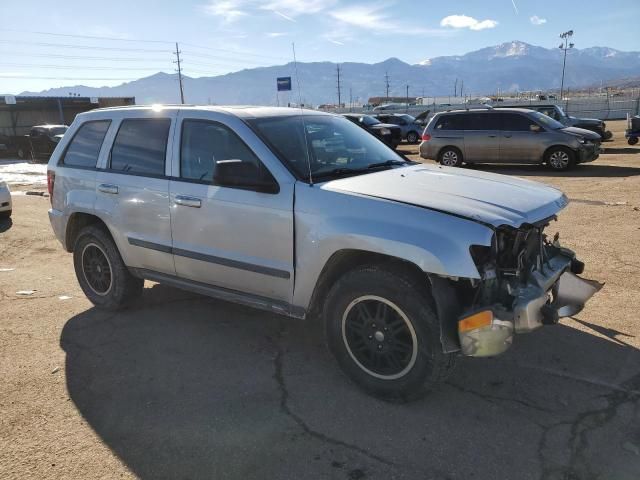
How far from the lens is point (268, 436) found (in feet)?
9.68

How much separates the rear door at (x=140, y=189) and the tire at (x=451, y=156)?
40.0ft

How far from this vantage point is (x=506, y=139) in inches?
574

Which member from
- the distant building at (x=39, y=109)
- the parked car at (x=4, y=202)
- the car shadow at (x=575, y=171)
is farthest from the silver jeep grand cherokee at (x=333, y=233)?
the distant building at (x=39, y=109)

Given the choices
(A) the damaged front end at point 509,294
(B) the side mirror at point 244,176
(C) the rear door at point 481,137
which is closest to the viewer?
(A) the damaged front end at point 509,294

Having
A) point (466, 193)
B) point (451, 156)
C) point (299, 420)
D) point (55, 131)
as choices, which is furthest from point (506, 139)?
point (55, 131)

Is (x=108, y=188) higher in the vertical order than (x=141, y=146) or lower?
lower

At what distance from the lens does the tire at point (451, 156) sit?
15377mm

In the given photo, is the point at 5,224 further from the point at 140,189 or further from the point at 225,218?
the point at 225,218

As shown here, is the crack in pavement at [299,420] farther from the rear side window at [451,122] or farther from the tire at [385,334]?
the rear side window at [451,122]

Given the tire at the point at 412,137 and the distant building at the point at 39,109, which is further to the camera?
the distant building at the point at 39,109

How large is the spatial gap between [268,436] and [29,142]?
2629 centimetres

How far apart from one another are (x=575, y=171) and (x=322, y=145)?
12315mm

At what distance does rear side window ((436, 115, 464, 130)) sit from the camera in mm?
15383

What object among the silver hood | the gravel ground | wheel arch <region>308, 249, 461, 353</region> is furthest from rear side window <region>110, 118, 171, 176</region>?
wheel arch <region>308, 249, 461, 353</region>
